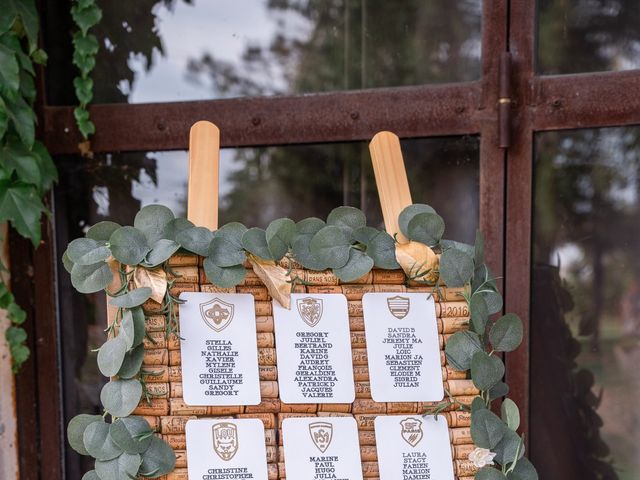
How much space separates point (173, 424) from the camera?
68 cm

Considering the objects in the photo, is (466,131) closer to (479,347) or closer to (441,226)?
(441,226)

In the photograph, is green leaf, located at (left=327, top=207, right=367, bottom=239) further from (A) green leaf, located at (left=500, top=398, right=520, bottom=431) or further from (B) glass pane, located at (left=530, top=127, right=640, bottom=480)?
(B) glass pane, located at (left=530, top=127, right=640, bottom=480)

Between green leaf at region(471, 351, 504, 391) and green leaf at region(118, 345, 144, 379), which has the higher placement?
green leaf at region(118, 345, 144, 379)

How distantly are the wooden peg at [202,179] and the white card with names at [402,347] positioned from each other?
0.79ft

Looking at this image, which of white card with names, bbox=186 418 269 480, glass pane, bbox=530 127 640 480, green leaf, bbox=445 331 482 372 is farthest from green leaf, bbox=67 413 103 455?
glass pane, bbox=530 127 640 480

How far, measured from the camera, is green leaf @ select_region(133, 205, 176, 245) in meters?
0.69

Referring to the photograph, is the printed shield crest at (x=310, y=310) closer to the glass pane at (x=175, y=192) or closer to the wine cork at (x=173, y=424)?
the wine cork at (x=173, y=424)

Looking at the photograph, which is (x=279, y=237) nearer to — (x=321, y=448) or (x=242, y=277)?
(x=242, y=277)

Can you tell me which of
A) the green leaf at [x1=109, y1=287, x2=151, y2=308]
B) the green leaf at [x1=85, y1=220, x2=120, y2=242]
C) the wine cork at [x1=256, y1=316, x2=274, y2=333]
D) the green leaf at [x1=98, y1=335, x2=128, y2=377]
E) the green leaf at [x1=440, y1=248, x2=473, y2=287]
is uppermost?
the green leaf at [x1=85, y1=220, x2=120, y2=242]

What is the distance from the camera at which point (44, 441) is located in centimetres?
115

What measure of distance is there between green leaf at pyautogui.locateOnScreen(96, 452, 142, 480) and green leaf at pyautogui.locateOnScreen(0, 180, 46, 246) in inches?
20.9

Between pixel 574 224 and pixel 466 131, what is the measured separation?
0.30 m

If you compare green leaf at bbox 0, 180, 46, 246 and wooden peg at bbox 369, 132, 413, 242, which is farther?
green leaf at bbox 0, 180, 46, 246

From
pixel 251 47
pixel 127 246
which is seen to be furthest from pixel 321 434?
pixel 251 47
